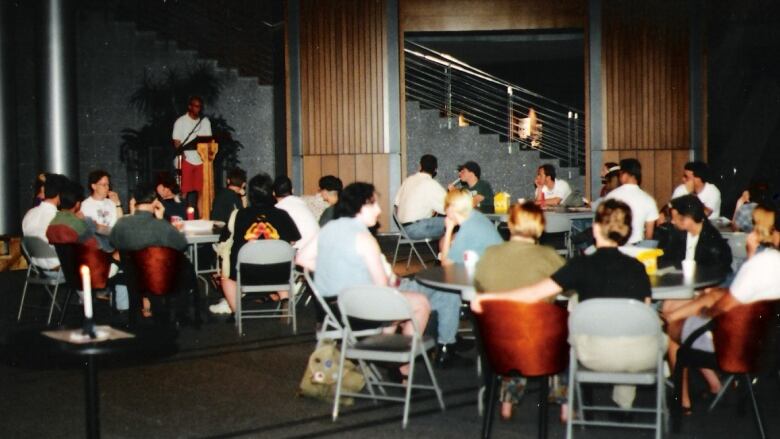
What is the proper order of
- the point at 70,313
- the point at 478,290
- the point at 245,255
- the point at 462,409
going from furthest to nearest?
the point at 70,313
the point at 245,255
the point at 462,409
the point at 478,290

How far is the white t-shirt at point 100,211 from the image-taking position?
855cm

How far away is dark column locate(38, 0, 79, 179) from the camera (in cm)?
1258

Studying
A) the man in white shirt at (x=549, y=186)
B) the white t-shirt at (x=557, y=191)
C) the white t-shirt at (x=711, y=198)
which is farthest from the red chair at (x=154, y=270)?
the white t-shirt at (x=557, y=191)

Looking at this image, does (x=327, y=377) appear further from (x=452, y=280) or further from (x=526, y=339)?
(x=526, y=339)

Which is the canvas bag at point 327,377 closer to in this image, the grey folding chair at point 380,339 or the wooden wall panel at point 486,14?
the grey folding chair at point 380,339

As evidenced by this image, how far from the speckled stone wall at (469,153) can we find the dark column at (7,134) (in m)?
5.35

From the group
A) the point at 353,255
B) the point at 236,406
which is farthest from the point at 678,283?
the point at 236,406

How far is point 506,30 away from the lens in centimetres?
1416

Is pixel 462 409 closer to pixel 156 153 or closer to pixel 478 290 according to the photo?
pixel 478 290

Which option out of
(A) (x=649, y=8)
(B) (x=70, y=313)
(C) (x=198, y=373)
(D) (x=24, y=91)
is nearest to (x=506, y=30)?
(A) (x=649, y=8)

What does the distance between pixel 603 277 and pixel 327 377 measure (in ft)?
5.48

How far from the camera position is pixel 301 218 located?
777 cm

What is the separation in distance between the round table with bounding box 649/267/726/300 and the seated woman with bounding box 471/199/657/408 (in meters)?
0.27

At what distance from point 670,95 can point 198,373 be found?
31.7 ft
